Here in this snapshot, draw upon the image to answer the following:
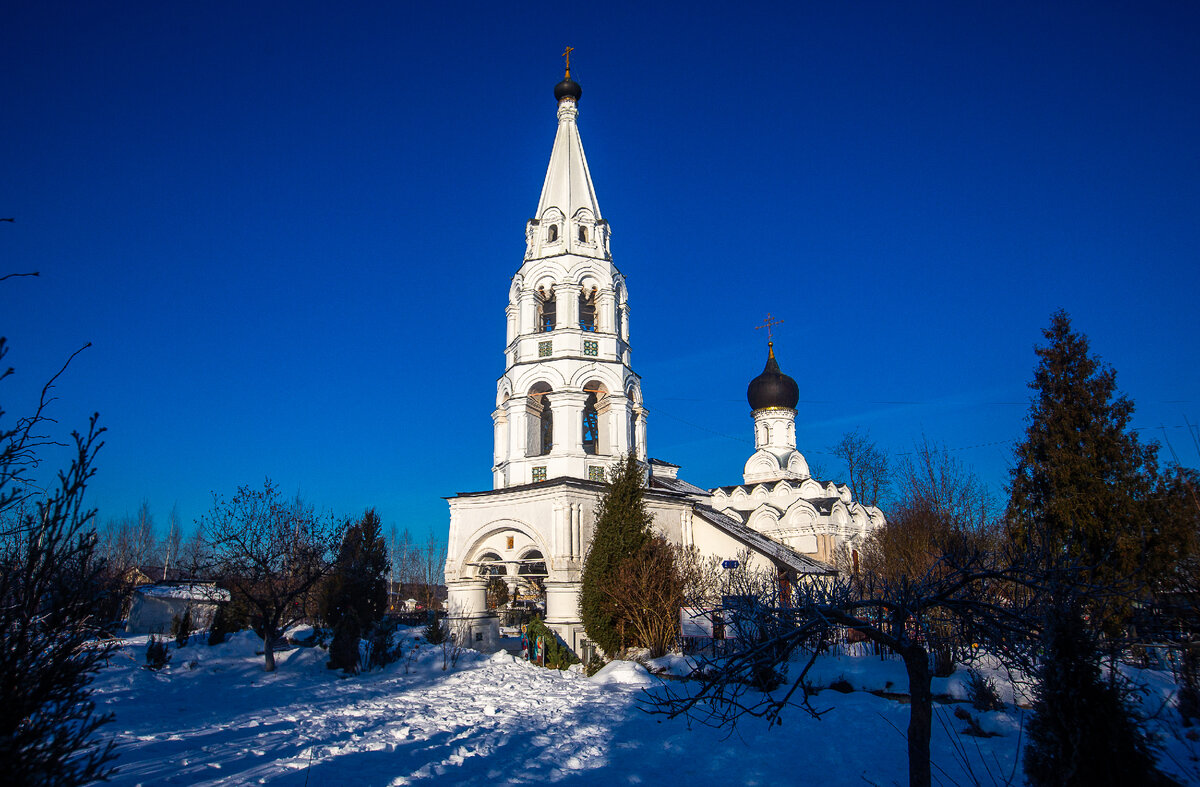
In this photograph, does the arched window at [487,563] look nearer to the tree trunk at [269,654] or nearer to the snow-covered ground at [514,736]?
the tree trunk at [269,654]

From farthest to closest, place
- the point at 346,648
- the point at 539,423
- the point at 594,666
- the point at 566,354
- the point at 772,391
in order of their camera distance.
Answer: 1. the point at 772,391
2. the point at 539,423
3. the point at 566,354
4. the point at 346,648
5. the point at 594,666

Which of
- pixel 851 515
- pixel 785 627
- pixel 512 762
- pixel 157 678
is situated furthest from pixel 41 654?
pixel 851 515

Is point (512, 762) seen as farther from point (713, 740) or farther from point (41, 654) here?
point (41, 654)

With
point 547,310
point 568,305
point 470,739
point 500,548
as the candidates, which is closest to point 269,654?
point 500,548

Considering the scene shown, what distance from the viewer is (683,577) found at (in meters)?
17.8

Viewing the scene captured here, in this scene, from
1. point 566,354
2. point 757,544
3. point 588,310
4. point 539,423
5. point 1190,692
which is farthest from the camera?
point 757,544

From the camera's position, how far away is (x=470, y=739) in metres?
9.53

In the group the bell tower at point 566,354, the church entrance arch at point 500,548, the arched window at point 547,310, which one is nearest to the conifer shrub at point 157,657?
the church entrance arch at point 500,548

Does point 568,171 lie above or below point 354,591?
above

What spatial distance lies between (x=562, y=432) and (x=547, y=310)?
4.72 m

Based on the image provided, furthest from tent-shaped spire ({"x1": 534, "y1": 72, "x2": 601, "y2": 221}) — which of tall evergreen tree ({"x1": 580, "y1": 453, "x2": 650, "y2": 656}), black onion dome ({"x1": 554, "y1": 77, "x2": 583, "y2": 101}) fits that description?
tall evergreen tree ({"x1": 580, "y1": 453, "x2": 650, "y2": 656})

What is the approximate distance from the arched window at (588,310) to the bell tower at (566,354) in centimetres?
3

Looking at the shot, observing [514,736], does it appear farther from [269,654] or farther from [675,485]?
[675,485]

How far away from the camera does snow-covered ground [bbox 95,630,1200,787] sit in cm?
787
